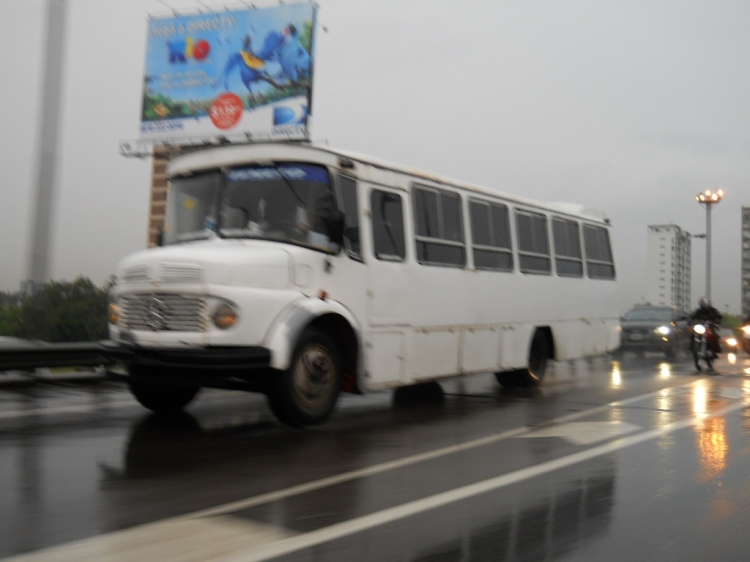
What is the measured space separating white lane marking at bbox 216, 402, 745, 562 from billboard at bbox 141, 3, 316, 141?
35327 millimetres

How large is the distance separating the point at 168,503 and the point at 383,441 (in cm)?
313

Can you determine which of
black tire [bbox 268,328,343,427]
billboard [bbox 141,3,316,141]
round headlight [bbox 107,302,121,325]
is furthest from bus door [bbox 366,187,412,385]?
billboard [bbox 141,3,316,141]

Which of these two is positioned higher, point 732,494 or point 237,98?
point 237,98

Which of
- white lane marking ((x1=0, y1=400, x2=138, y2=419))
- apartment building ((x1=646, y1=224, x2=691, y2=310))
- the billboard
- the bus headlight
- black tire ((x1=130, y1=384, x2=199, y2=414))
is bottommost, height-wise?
white lane marking ((x1=0, y1=400, x2=138, y2=419))

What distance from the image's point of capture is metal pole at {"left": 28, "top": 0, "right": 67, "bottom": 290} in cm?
1096

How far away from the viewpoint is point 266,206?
29.7 ft

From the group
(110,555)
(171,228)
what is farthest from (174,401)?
(110,555)

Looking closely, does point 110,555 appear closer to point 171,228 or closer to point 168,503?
point 168,503

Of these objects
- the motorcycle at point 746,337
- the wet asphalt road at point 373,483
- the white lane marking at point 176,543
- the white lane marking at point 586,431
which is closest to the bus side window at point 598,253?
the wet asphalt road at point 373,483

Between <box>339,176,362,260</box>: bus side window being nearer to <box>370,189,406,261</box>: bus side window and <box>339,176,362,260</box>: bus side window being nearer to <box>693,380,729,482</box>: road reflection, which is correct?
<box>370,189,406,261</box>: bus side window

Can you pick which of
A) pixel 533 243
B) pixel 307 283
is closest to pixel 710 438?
pixel 307 283

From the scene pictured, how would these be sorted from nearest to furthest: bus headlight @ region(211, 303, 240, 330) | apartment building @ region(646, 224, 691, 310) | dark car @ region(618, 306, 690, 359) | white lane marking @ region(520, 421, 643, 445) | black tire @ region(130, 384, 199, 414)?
bus headlight @ region(211, 303, 240, 330)
white lane marking @ region(520, 421, 643, 445)
black tire @ region(130, 384, 199, 414)
dark car @ region(618, 306, 690, 359)
apartment building @ region(646, 224, 691, 310)

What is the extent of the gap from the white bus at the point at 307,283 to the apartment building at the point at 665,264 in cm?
5719

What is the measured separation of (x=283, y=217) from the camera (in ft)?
29.5
